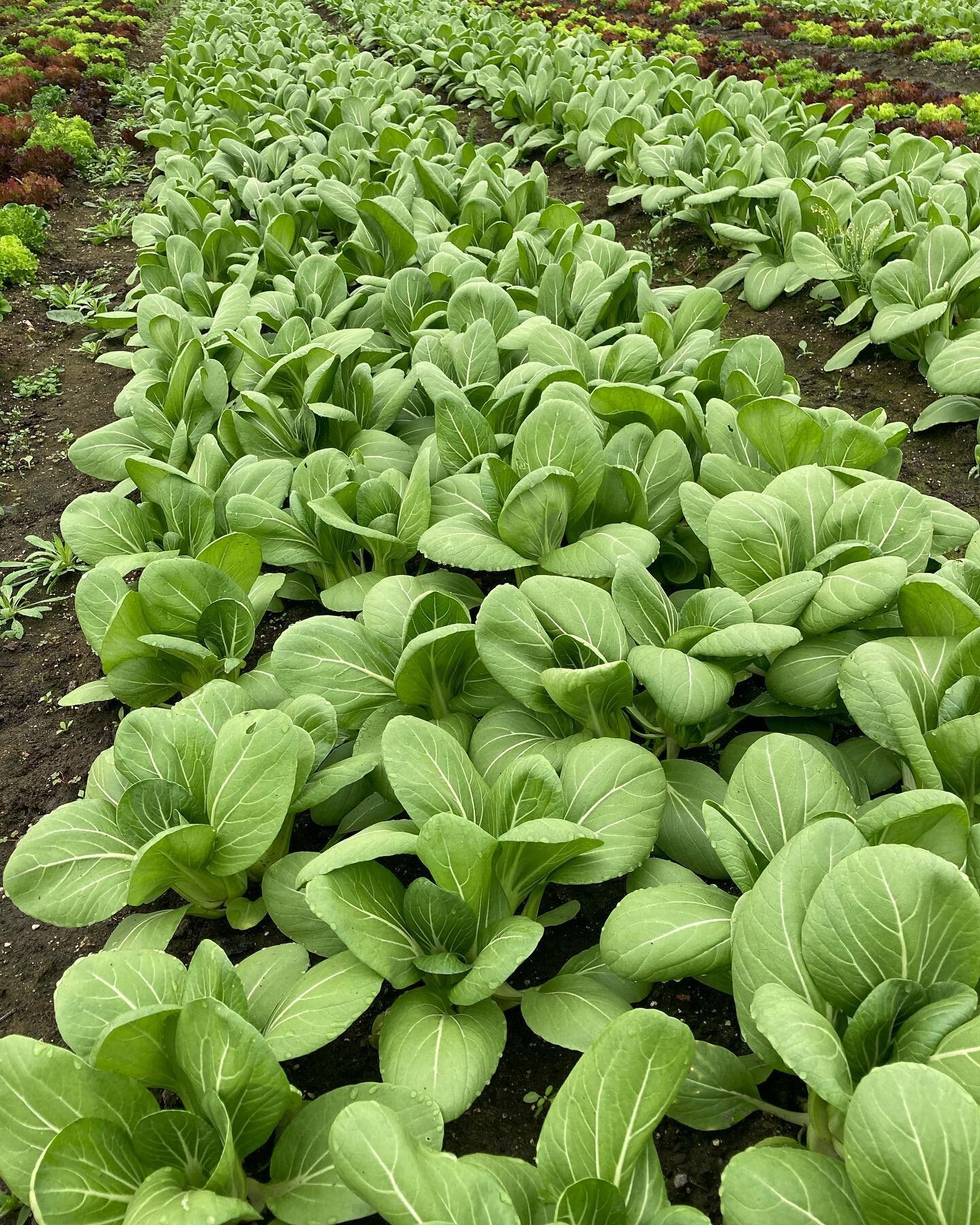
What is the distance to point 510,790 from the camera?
73.3 inches

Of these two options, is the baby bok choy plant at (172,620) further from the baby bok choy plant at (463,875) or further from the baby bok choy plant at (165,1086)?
the baby bok choy plant at (165,1086)

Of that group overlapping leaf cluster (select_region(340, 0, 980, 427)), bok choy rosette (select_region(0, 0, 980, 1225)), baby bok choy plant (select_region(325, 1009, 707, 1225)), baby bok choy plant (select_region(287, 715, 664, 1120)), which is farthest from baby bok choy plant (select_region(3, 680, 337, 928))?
overlapping leaf cluster (select_region(340, 0, 980, 427))

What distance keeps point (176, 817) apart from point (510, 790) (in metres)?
0.74

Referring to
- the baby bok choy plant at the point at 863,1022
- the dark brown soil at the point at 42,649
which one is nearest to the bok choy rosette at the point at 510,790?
the baby bok choy plant at the point at 863,1022

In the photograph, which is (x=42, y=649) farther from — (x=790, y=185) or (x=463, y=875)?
(x=790, y=185)

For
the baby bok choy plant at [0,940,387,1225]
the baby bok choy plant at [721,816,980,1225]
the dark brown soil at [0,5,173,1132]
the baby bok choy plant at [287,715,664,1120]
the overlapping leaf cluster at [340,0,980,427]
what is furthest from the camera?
the overlapping leaf cluster at [340,0,980,427]

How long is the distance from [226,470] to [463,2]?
15.7 m

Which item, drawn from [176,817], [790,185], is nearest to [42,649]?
[176,817]

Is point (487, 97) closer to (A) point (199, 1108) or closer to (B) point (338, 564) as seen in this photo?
(B) point (338, 564)

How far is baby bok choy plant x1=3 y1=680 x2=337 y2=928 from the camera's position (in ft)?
6.26

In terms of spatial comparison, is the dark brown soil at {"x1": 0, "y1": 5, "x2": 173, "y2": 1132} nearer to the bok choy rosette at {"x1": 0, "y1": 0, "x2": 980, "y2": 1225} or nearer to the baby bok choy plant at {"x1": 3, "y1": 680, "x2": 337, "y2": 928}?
the bok choy rosette at {"x1": 0, "y1": 0, "x2": 980, "y2": 1225}

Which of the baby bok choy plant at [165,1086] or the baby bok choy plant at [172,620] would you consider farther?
the baby bok choy plant at [172,620]

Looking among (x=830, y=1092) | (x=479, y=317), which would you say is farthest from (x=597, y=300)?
(x=830, y=1092)

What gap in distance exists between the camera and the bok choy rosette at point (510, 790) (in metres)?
1.34
